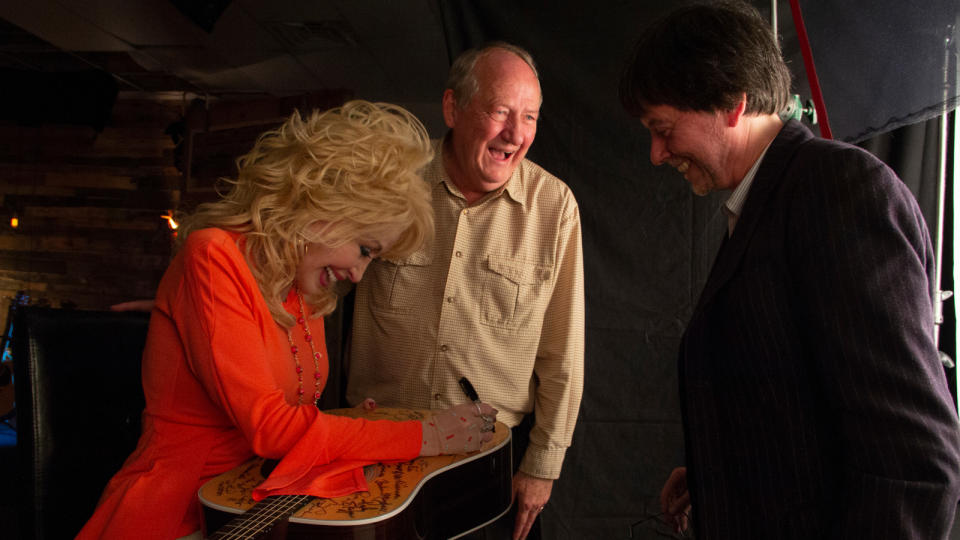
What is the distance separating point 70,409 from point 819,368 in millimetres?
1542

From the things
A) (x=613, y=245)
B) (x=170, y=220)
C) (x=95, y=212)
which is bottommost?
(x=613, y=245)

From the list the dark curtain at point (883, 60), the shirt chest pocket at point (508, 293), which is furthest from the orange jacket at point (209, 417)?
the dark curtain at point (883, 60)

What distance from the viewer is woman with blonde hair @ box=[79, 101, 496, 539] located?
125 cm

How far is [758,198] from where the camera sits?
1.10 m

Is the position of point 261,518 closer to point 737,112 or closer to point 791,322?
point 791,322

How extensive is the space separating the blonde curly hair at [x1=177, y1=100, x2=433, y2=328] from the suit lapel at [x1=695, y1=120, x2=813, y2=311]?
728 mm

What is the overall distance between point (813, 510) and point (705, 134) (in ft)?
2.21

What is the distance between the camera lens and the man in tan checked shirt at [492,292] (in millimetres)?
1856

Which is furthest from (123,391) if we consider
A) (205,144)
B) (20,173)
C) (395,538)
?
(20,173)

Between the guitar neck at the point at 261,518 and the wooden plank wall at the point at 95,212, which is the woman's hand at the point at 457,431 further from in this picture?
the wooden plank wall at the point at 95,212

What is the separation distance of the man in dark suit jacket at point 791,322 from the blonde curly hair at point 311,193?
22.0 inches

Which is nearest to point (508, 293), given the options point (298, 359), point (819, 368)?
point (298, 359)

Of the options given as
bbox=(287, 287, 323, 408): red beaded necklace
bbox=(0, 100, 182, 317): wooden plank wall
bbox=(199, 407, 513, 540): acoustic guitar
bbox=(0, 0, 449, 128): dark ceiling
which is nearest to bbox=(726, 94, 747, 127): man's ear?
bbox=(199, 407, 513, 540): acoustic guitar

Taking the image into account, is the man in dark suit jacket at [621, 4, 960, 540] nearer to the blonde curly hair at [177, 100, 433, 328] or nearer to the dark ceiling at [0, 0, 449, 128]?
the blonde curly hair at [177, 100, 433, 328]
